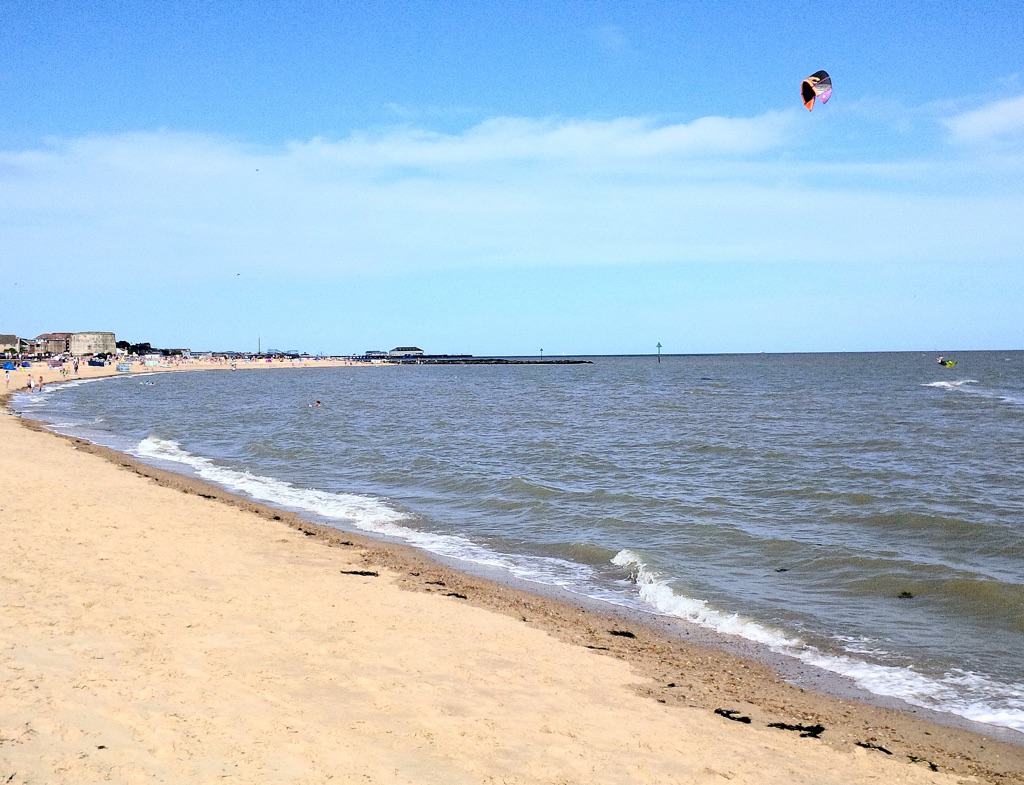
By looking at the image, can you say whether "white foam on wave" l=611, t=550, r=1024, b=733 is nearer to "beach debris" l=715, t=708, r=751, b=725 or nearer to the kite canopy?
"beach debris" l=715, t=708, r=751, b=725

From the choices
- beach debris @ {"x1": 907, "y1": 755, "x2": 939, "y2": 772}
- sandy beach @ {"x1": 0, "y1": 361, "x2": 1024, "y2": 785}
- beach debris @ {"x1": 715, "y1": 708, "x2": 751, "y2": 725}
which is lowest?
beach debris @ {"x1": 907, "y1": 755, "x2": 939, "y2": 772}

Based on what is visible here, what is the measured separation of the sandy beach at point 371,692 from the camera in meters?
5.83

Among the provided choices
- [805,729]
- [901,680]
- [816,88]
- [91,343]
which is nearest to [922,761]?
[805,729]

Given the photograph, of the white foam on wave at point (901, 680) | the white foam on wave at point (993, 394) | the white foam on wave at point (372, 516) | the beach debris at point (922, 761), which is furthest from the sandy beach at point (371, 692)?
the white foam on wave at point (993, 394)

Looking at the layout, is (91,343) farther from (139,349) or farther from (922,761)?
(922,761)

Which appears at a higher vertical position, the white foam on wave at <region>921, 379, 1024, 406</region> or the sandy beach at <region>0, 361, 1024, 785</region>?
the white foam on wave at <region>921, 379, 1024, 406</region>

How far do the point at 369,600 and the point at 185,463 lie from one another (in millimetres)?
17586

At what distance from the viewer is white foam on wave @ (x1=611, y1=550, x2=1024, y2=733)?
8141 millimetres

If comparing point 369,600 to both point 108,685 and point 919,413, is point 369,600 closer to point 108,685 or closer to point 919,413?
point 108,685

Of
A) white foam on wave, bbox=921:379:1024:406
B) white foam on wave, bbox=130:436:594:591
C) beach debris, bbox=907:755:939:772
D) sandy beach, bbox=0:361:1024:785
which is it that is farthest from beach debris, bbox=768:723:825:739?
white foam on wave, bbox=921:379:1024:406

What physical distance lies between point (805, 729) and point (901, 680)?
7.46 feet

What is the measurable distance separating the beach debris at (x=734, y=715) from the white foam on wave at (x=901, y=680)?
194 centimetres

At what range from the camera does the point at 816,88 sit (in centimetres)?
1273

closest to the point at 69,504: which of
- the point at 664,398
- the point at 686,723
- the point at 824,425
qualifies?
the point at 686,723
